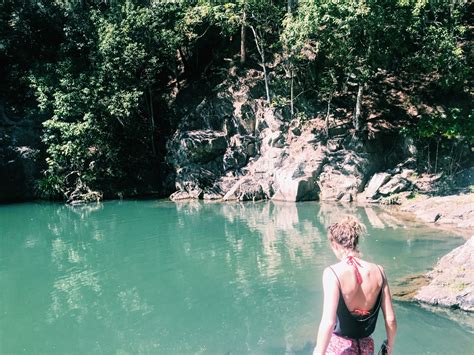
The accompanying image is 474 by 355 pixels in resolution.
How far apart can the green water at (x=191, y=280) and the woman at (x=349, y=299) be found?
439 cm

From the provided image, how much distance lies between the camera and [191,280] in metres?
12.0

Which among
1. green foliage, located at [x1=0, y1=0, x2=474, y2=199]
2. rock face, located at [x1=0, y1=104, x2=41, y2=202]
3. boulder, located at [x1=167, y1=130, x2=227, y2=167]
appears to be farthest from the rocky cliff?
rock face, located at [x1=0, y1=104, x2=41, y2=202]

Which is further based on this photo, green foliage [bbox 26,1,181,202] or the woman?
green foliage [bbox 26,1,181,202]

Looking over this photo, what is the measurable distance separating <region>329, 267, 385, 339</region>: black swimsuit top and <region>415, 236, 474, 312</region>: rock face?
6.02 m

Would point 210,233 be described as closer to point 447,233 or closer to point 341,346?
point 447,233

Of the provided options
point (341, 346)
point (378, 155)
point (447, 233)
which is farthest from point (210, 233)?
point (341, 346)

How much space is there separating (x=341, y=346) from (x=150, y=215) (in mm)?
17428

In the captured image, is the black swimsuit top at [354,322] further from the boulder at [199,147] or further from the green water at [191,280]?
the boulder at [199,147]

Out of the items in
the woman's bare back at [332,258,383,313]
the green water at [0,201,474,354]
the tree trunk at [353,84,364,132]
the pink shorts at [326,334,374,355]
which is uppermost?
the tree trunk at [353,84,364,132]

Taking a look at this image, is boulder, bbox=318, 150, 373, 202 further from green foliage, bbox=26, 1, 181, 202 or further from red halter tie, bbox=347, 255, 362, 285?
red halter tie, bbox=347, 255, 362, 285

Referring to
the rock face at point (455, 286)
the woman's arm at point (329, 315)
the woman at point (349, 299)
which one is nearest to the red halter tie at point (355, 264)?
the woman at point (349, 299)

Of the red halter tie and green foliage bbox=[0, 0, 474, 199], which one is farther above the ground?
green foliage bbox=[0, 0, 474, 199]

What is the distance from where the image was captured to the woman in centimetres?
371

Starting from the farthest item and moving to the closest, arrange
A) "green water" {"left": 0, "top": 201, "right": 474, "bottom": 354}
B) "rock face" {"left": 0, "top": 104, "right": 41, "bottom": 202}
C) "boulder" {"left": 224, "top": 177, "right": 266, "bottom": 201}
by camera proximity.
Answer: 1. "rock face" {"left": 0, "top": 104, "right": 41, "bottom": 202}
2. "boulder" {"left": 224, "top": 177, "right": 266, "bottom": 201}
3. "green water" {"left": 0, "top": 201, "right": 474, "bottom": 354}
